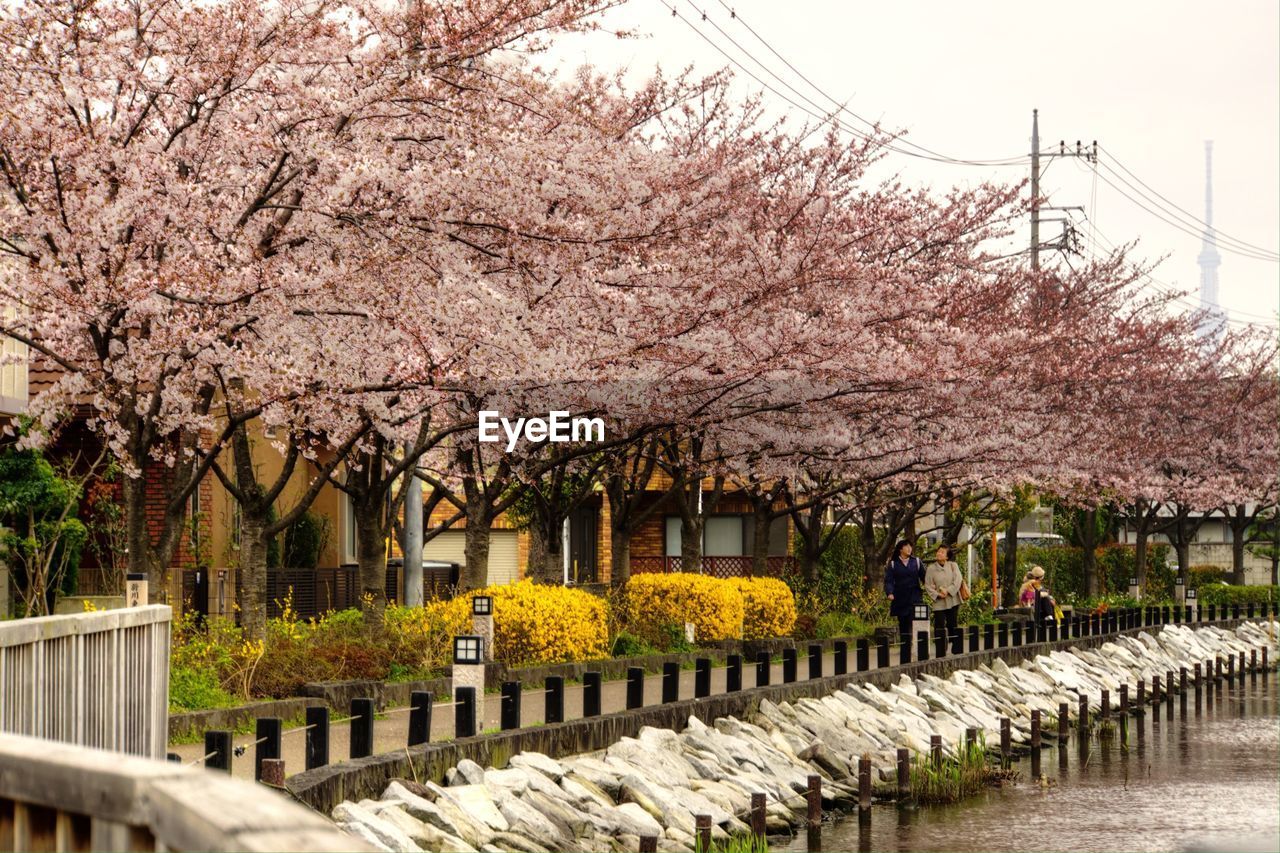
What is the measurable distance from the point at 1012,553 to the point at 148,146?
3239cm

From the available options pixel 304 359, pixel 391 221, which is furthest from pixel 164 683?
pixel 391 221

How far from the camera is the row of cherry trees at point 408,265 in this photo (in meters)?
15.0

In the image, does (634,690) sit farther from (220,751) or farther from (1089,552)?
(1089,552)

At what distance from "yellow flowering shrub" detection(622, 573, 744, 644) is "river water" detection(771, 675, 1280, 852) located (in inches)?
200

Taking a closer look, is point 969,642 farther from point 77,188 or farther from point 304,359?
point 77,188

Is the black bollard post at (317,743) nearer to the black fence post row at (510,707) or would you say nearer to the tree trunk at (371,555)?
the black fence post row at (510,707)

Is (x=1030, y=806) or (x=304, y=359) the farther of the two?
(x=1030, y=806)

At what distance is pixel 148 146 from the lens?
15.6 metres

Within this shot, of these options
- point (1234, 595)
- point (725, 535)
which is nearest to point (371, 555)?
point (725, 535)

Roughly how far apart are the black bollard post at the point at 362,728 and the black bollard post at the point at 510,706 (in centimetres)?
210

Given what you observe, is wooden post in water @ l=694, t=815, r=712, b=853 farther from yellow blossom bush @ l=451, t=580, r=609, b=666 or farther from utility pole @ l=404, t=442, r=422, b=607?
utility pole @ l=404, t=442, r=422, b=607

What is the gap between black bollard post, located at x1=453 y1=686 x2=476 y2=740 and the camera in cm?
1451

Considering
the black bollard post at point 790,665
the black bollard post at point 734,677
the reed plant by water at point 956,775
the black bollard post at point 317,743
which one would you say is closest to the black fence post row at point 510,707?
the black bollard post at point 317,743

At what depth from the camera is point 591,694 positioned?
55.2 ft
